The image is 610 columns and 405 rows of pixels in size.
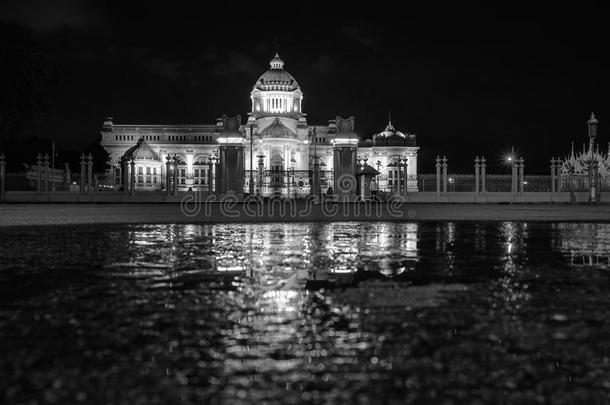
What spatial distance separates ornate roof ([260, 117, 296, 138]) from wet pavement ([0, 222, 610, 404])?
77.7 meters

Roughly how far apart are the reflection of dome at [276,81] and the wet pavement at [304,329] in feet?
298

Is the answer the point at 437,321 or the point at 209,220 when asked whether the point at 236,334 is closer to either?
the point at 437,321

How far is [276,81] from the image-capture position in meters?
98.1

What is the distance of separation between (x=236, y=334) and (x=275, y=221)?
45.3 feet

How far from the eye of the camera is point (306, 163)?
90.7 m

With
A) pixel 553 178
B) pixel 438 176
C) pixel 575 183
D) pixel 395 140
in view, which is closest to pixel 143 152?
pixel 395 140

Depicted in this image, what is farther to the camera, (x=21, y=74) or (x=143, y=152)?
(x=143, y=152)

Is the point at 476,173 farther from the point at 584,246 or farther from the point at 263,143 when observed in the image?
the point at 263,143

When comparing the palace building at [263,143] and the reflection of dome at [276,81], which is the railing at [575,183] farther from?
the reflection of dome at [276,81]

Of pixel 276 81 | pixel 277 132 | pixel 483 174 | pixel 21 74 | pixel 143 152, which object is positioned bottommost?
pixel 483 174

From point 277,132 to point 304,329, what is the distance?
82.4m

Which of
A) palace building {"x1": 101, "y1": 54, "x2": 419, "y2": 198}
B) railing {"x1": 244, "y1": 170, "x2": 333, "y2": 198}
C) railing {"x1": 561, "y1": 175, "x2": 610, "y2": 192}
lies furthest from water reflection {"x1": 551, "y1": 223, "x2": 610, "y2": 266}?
palace building {"x1": 101, "y1": 54, "x2": 419, "y2": 198}

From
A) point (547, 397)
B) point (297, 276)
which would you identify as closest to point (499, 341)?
point (547, 397)

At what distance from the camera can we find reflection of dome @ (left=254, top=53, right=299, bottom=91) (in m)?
97.7
